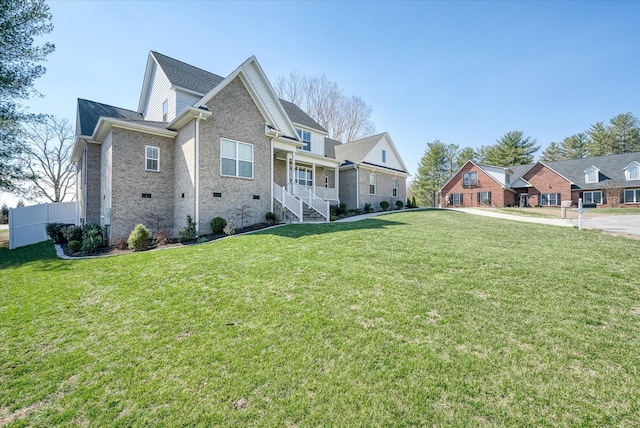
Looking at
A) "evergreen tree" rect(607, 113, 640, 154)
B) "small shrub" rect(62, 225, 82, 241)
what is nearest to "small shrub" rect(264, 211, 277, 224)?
"small shrub" rect(62, 225, 82, 241)

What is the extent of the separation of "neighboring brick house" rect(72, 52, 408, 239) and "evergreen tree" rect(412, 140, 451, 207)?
39.1m

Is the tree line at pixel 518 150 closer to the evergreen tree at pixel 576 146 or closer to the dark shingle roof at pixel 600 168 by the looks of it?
the evergreen tree at pixel 576 146

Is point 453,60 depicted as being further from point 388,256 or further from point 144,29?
point 144,29

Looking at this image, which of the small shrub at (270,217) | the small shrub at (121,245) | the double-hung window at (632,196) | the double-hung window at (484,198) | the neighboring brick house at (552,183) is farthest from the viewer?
the double-hung window at (484,198)

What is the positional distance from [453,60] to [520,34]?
117 inches

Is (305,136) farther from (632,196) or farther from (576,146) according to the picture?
(576,146)

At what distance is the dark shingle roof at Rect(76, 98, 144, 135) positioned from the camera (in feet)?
47.7

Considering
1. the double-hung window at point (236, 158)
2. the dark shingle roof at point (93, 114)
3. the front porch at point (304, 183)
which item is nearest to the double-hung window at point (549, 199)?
the front porch at point (304, 183)

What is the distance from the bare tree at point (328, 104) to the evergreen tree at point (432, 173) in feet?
55.1

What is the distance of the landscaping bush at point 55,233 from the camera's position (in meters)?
13.9

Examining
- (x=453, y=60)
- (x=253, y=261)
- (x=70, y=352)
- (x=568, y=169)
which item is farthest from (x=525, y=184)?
(x=70, y=352)

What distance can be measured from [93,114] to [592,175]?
47682 millimetres

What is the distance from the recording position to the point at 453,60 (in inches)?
541

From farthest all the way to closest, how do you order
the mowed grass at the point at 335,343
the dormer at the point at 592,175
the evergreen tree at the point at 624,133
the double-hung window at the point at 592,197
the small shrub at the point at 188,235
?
1. the evergreen tree at the point at 624,133
2. the dormer at the point at 592,175
3. the double-hung window at the point at 592,197
4. the small shrub at the point at 188,235
5. the mowed grass at the point at 335,343
